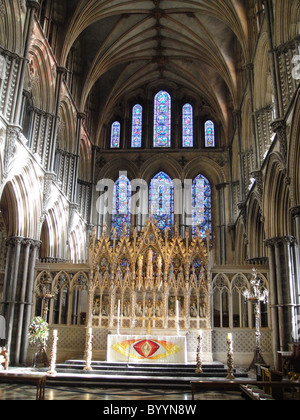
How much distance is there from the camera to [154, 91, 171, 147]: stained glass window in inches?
1142

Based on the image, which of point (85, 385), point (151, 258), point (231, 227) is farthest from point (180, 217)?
point (85, 385)

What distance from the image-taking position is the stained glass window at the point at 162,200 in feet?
89.8

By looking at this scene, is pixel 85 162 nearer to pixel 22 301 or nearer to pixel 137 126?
→ pixel 137 126

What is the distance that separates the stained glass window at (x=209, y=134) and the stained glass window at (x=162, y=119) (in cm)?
252

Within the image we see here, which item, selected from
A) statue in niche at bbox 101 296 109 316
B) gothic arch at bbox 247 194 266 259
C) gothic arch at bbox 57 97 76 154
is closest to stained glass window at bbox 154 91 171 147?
gothic arch at bbox 57 97 76 154

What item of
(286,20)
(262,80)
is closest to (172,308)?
(262,80)

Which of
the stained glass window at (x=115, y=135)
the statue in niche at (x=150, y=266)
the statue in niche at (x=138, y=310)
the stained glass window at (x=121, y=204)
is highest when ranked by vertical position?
the stained glass window at (x=115, y=135)

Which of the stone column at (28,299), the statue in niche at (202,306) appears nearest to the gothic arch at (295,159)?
the statue in niche at (202,306)

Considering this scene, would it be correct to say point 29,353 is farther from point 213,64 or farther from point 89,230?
point 213,64

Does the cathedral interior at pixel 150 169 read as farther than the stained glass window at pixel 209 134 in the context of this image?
No

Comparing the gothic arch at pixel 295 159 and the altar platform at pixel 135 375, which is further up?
the gothic arch at pixel 295 159

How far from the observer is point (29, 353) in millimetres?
15922

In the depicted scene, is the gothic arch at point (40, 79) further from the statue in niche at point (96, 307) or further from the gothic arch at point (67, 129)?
the statue in niche at point (96, 307)

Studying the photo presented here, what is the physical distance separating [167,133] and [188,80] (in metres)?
3.80
